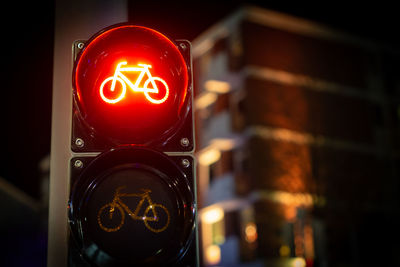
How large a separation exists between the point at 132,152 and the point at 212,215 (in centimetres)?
2116

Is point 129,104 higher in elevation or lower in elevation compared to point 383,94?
lower

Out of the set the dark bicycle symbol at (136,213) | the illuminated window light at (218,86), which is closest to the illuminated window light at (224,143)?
the illuminated window light at (218,86)

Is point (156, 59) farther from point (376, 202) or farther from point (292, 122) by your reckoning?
point (376, 202)

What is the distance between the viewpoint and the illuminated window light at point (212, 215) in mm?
21922

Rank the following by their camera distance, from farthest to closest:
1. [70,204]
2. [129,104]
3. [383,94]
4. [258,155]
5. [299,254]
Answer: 1. [383,94]
2. [258,155]
3. [299,254]
4. [129,104]
5. [70,204]

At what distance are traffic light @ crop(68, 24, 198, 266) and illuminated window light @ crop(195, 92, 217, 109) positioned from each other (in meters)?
21.3

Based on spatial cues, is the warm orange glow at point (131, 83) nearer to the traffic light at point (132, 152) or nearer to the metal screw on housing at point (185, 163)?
the traffic light at point (132, 152)

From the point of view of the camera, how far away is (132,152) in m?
1.86

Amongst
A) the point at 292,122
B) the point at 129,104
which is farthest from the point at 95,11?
the point at 292,122

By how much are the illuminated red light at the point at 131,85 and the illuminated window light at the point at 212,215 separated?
1992cm

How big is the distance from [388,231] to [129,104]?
21795 mm

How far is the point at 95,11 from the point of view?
241 centimetres

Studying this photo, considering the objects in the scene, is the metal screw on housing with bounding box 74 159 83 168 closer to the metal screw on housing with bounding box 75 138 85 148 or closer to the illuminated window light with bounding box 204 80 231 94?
the metal screw on housing with bounding box 75 138 85 148

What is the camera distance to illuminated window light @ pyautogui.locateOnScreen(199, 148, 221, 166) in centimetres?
2267
